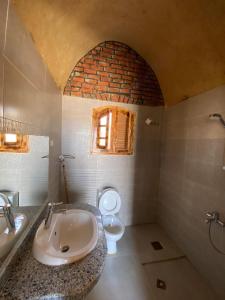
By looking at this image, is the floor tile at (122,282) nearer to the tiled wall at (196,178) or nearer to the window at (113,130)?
the tiled wall at (196,178)

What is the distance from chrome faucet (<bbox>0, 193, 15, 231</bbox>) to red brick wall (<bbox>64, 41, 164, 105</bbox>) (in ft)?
5.71

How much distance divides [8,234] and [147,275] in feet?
5.32

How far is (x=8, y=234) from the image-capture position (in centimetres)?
85

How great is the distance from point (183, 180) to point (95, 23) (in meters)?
2.37

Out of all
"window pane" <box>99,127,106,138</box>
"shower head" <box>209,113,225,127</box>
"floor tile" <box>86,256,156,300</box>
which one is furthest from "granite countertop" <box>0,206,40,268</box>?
"shower head" <box>209,113,225,127</box>

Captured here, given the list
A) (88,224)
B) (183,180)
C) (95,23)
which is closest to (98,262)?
(88,224)

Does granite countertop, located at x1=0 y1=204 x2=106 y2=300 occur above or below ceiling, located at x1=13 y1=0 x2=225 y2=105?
below

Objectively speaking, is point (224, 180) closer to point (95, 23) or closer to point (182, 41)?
point (182, 41)

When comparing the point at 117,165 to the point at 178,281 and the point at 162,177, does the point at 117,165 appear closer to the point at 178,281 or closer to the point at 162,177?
the point at 162,177

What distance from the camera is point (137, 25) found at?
1845 millimetres

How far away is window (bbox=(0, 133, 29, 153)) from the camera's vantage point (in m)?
0.81

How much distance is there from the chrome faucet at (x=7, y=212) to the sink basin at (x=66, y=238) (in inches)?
6.8

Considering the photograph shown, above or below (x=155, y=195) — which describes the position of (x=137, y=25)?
above

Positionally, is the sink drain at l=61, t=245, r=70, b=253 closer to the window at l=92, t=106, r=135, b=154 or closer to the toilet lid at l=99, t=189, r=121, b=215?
the toilet lid at l=99, t=189, r=121, b=215
